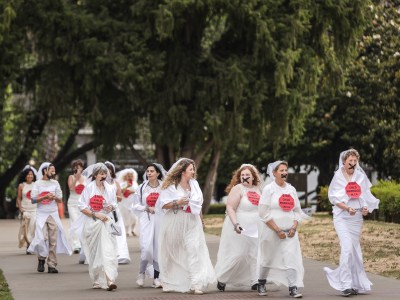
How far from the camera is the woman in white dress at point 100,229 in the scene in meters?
17.9

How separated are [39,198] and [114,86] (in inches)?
818

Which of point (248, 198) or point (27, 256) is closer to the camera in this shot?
point (248, 198)

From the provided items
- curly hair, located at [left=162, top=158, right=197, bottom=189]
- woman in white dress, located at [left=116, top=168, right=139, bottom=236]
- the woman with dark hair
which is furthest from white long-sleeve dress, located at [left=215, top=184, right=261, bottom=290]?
woman in white dress, located at [left=116, top=168, right=139, bottom=236]

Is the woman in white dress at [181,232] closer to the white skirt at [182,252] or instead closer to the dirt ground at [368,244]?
the white skirt at [182,252]

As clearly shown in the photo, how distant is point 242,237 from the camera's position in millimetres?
17484

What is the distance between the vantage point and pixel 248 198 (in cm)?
1741

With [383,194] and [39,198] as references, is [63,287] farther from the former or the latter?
[383,194]

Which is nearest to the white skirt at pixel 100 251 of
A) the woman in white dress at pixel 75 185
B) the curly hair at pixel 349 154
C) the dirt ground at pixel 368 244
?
the curly hair at pixel 349 154

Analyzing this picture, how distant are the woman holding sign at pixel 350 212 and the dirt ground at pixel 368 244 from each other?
2227 mm

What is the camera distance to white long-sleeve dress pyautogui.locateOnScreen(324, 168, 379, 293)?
1653cm

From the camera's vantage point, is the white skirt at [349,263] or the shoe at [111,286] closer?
the white skirt at [349,263]

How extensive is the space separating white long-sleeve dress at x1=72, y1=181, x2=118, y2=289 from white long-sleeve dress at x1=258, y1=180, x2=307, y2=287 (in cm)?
244

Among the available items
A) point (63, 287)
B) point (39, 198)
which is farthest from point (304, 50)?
point (63, 287)

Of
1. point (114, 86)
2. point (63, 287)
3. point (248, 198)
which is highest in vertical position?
point (114, 86)
